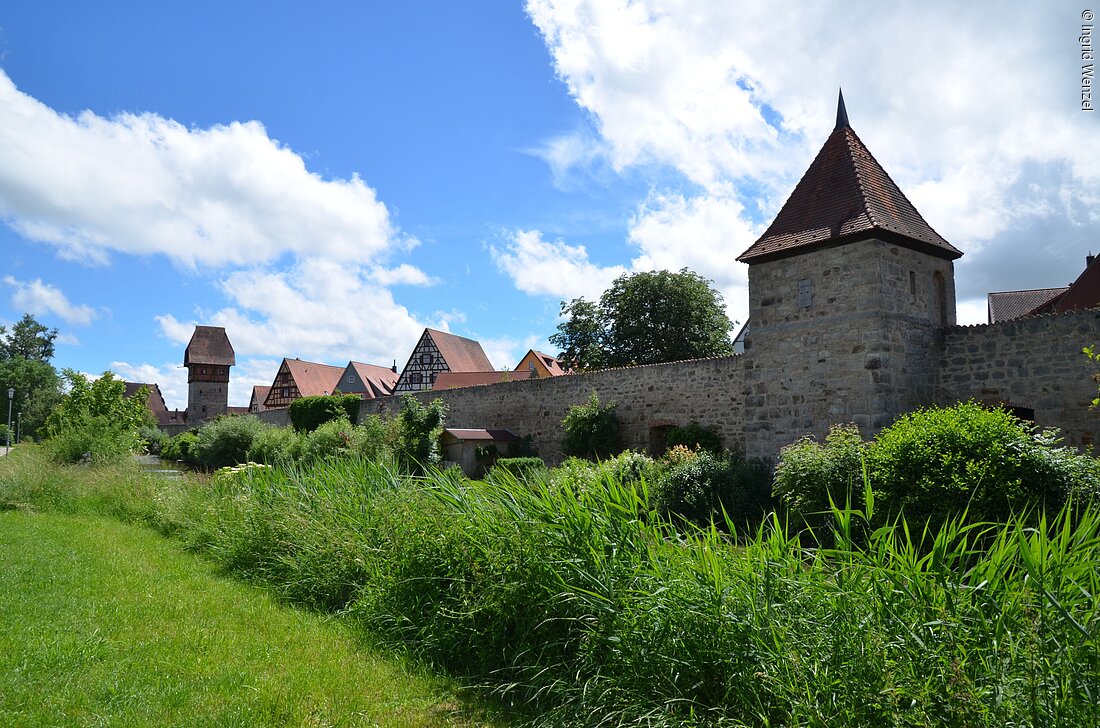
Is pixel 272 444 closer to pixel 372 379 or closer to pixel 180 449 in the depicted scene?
pixel 180 449

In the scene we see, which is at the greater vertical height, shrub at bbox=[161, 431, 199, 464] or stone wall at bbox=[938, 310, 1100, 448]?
stone wall at bbox=[938, 310, 1100, 448]

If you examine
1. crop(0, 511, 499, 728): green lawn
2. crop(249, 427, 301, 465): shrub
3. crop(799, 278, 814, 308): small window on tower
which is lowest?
crop(0, 511, 499, 728): green lawn

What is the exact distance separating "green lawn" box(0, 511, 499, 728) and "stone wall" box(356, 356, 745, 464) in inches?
425

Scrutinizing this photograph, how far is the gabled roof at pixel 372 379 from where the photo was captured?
55.2 metres

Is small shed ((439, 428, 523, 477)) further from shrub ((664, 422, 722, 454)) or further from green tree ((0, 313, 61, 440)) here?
green tree ((0, 313, 61, 440))

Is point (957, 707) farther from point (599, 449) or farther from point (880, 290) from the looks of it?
point (599, 449)

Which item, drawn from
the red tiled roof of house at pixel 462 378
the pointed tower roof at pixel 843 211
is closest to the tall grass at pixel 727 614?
the pointed tower roof at pixel 843 211

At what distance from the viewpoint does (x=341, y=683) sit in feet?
13.5

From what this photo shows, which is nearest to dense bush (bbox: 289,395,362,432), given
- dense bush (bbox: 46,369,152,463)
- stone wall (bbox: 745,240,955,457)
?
dense bush (bbox: 46,369,152,463)

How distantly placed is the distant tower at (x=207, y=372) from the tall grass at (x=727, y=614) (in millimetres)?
59173

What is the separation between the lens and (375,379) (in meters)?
56.9

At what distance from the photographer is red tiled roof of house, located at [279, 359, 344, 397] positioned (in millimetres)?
53969

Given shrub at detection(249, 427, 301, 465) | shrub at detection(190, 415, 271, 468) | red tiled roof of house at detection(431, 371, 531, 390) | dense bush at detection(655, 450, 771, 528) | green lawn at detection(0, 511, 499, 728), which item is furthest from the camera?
red tiled roof of house at detection(431, 371, 531, 390)

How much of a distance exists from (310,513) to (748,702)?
5.07 m
